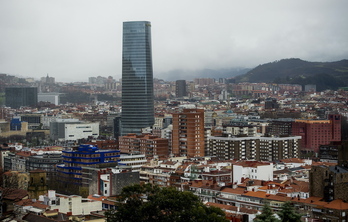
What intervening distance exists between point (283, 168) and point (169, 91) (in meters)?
92.8

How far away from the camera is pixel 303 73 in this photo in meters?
134

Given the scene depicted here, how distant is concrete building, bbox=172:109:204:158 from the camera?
137 ft

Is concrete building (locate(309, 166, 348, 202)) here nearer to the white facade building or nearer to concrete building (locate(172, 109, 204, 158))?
concrete building (locate(172, 109, 204, 158))

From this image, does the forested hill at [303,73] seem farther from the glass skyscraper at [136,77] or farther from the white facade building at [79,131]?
the glass skyscraper at [136,77]

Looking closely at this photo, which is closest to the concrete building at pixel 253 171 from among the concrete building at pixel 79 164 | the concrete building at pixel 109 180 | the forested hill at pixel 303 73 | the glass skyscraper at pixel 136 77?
the concrete building at pixel 109 180

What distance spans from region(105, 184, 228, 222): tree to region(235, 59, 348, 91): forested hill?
94682 mm

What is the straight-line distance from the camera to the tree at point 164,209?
18.1 m

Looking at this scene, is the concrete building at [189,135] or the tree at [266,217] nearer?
the tree at [266,217]

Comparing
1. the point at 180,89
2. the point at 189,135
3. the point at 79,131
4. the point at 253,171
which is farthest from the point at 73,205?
the point at 180,89

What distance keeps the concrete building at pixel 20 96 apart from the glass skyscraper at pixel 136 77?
3283cm

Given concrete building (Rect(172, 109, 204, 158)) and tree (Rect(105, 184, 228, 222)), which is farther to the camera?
concrete building (Rect(172, 109, 204, 158))

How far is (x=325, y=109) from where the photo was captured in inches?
2948

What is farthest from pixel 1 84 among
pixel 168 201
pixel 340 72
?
pixel 168 201

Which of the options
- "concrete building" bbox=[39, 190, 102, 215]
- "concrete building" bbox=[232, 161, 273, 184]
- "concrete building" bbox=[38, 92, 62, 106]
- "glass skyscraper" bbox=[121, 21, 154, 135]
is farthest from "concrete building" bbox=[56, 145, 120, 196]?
"concrete building" bbox=[38, 92, 62, 106]
